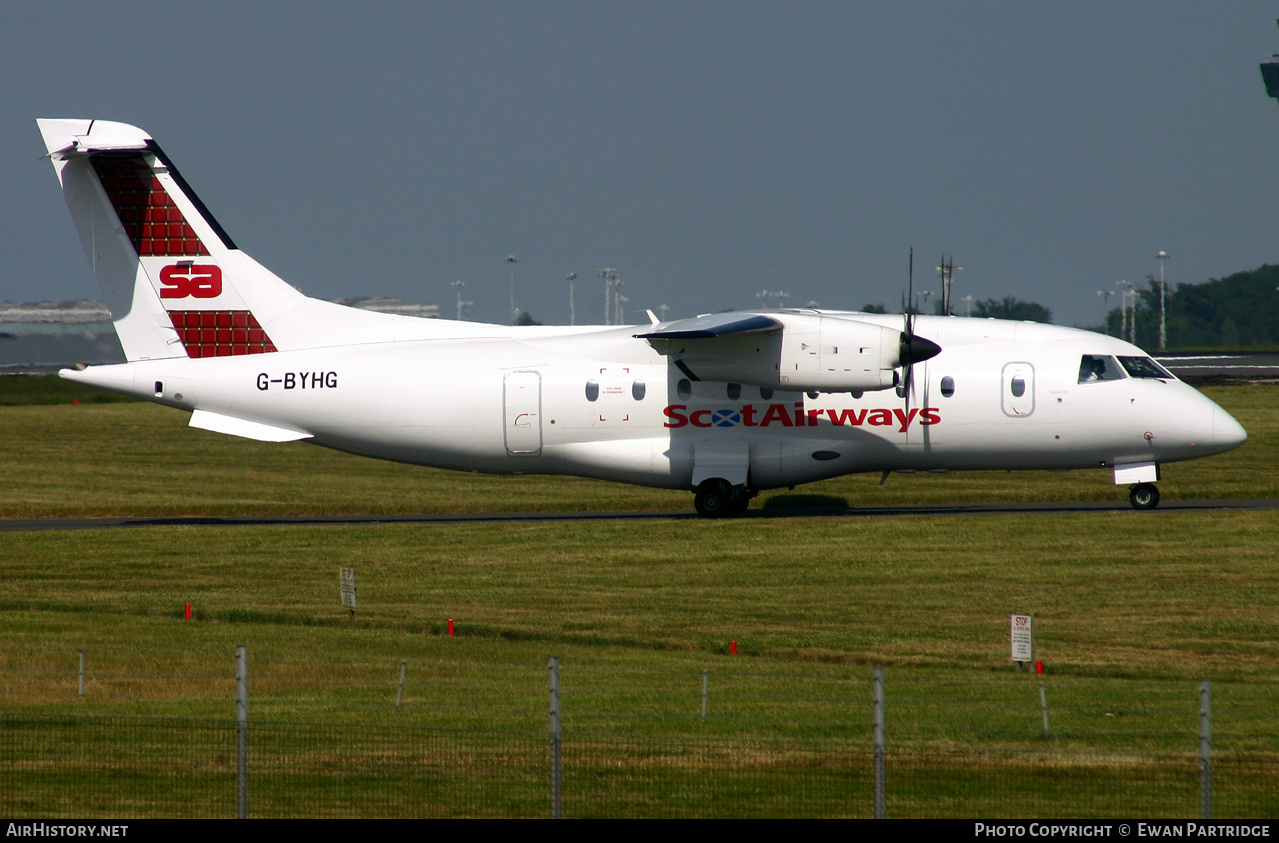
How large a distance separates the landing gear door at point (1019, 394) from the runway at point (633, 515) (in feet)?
7.83

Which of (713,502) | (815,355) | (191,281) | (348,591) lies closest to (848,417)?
(815,355)

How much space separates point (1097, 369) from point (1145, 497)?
3.07 m

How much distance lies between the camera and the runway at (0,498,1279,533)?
3009 cm

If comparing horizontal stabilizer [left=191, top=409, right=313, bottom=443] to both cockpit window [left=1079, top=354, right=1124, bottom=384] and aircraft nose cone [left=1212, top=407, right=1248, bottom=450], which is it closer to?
cockpit window [left=1079, top=354, right=1124, bottom=384]

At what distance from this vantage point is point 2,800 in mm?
11234

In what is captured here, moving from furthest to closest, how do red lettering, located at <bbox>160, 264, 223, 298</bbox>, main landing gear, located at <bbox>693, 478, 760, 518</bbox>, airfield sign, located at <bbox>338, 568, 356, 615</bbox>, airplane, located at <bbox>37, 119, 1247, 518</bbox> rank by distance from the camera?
red lettering, located at <bbox>160, 264, 223, 298</bbox> < main landing gear, located at <bbox>693, 478, 760, 518</bbox> < airplane, located at <bbox>37, 119, 1247, 518</bbox> < airfield sign, located at <bbox>338, 568, 356, 615</bbox>

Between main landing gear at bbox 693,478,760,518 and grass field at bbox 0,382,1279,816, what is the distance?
1053 mm

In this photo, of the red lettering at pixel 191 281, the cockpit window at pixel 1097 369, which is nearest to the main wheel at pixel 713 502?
the cockpit window at pixel 1097 369

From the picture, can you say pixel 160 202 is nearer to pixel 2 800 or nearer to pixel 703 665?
pixel 703 665

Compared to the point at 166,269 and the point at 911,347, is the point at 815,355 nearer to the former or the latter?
the point at 911,347

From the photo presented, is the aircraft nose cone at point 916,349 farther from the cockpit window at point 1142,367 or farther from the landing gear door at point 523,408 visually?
the landing gear door at point 523,408

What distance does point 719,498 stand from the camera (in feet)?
96.4

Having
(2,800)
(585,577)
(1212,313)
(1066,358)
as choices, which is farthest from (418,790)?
(1212,313)

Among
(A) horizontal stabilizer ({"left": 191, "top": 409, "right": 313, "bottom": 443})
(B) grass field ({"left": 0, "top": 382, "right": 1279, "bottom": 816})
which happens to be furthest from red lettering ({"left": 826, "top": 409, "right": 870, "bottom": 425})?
(A) horizontal stabilizer ({"left": 191, "top": 409, "right": 313, "bottom": 443})
